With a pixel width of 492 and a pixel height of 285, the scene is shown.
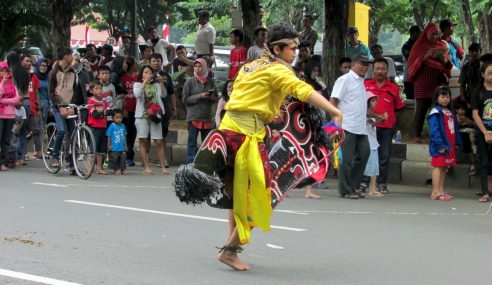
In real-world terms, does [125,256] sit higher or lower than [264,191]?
lower

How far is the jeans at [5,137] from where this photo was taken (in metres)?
16.4

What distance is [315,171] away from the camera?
321 inches

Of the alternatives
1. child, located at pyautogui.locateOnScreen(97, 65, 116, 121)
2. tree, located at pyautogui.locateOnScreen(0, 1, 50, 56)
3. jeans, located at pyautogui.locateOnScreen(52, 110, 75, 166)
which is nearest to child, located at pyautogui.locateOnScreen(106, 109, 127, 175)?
child, located at pyautogui.locateOnScreen(97, 65, 116, 121)

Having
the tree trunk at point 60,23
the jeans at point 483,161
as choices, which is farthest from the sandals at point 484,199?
the tree trunk at point 60,23

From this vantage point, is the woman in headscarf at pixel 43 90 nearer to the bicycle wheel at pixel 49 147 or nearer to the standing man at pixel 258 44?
the bicycle wheel at pixel 49 147

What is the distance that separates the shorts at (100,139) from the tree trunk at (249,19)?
4976 millimetres

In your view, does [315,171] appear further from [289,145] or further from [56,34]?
[56,34]

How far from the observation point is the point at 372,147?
14.2 m

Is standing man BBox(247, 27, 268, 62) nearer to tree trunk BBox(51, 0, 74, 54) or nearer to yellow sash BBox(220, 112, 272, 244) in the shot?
tree trunk BBox(51, 0, 74, 54)

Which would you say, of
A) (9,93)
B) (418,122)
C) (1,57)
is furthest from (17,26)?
(418,122)

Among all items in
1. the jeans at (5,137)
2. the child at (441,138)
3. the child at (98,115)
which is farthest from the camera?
the jeans at (5,137)

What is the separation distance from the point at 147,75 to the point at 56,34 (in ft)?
27.3

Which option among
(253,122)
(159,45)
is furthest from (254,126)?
(159,45)

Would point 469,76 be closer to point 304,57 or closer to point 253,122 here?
point 304,57
